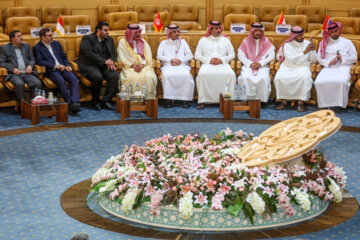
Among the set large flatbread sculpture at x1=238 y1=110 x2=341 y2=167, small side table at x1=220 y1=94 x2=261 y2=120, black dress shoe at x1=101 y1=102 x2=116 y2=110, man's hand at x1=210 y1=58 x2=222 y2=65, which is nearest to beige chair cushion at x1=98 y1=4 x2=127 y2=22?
man's hand at x1=210 y1=58 x2=222 y2=65

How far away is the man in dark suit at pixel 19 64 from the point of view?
845 centimetres

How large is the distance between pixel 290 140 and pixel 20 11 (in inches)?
319

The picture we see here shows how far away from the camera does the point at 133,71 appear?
9.22m

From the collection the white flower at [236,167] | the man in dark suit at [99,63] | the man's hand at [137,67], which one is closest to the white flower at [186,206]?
the white flower at [236,167]

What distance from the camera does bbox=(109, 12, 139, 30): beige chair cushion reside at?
11.8m

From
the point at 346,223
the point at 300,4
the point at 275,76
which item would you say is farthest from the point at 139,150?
the point at 300,4

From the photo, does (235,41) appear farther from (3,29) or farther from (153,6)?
(3,29)

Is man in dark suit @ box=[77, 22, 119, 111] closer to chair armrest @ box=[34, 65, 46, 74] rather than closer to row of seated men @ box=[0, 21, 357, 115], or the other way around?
row of seated men @ box=[0, 21, 357, 115]

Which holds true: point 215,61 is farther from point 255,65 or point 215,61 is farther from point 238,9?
point 238,9

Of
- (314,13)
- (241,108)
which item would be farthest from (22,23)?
(314,13)

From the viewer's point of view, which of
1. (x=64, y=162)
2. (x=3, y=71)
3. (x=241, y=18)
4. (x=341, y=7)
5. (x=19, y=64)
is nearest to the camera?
(x=64, y=162)

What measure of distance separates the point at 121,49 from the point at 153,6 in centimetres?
328

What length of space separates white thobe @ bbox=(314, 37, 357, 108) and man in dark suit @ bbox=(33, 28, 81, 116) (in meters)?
3.42

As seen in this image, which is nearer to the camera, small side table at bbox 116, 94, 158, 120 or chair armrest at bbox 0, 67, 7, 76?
small side table at bbox 116, 94, 158, 120
